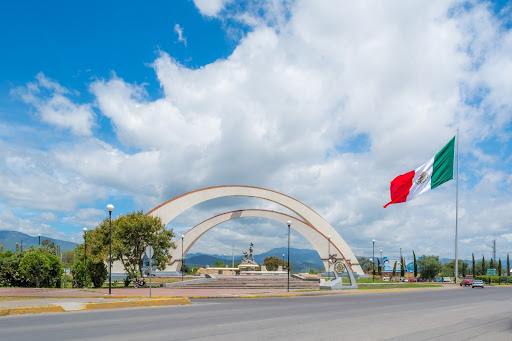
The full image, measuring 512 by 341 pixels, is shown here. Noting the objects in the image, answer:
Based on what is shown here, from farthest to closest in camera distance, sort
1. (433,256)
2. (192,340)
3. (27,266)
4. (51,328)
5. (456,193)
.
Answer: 1. (433,256)
2. (456,193)
3. (27,266)
4. (51,328)
5. (192,340)

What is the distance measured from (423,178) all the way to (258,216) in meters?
38.4

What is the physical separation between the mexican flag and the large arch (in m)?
31.5

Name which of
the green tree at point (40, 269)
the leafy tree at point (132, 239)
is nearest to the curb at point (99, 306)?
the leafy tree at point (132, 239)

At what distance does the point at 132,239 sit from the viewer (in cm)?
3572

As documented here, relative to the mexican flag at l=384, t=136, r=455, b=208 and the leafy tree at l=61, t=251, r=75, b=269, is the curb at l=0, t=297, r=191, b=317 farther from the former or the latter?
the leafy tree at l=61, t=251, r=75, b=269

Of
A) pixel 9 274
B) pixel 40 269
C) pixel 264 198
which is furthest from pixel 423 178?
pixel 264 198

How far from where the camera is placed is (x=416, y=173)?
26.2m

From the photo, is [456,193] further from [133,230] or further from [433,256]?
[433,256]

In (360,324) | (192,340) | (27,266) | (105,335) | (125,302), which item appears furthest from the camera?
(27,266)

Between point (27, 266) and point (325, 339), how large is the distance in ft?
98.2

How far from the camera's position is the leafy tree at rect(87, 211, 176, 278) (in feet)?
111

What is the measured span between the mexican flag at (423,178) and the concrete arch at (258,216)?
31901 millimetres

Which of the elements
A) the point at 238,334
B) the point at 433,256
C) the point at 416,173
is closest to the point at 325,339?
the point at 238,334

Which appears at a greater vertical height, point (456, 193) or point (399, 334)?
point (456, 193)
